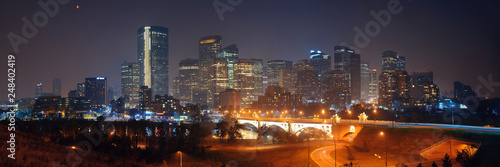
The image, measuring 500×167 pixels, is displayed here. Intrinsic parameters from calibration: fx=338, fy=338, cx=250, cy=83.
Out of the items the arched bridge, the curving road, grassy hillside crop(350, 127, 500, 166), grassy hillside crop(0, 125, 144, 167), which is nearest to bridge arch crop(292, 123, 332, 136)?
the arched bridge

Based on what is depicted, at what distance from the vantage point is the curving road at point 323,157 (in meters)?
43.8

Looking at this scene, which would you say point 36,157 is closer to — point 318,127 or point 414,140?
point 414,140

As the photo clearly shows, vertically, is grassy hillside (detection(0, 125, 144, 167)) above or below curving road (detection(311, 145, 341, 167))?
above

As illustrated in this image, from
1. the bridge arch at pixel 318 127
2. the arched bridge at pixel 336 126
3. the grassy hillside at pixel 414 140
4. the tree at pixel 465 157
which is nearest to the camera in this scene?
the tree at pixel 465 157

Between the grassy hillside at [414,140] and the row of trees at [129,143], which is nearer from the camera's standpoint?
the grassy hillside at [414,140]

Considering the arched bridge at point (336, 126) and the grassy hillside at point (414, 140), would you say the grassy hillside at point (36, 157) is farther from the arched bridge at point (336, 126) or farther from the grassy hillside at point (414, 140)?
the arched bridge at point (336, 126)

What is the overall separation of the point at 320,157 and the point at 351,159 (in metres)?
4.23

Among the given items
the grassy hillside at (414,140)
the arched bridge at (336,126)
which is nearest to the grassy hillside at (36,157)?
the grassy hillside at (414,140)

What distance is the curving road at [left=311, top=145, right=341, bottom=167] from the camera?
144ft

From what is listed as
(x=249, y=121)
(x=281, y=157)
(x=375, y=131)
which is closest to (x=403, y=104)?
(x=249, y=121)

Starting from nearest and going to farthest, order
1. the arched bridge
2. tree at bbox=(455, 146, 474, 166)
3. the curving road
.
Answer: tree at bbox=(455, 146, 474, 166) < the curving road < the arched bridge

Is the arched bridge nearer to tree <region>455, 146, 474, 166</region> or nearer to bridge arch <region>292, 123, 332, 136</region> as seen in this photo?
bridge arch <region>292, 123, 332, 136</region>

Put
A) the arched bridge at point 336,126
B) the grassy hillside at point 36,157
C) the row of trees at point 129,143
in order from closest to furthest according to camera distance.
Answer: the grassy hillside at point 36,157, the row of trees at point 129,143, the arched bridge at point 336,126

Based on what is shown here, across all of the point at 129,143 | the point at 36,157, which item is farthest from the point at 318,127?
the point at 36,157
